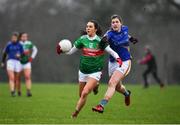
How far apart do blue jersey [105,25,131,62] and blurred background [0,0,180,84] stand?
36597 millimetres

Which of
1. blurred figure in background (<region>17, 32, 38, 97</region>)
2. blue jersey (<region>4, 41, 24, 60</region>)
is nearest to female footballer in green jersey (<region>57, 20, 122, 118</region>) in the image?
blue jersey (<region>4, 41, 24, 60</region>)

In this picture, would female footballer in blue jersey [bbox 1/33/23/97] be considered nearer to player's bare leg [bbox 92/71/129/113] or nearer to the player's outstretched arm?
player's bare leg [bbox 92/71/129/113]

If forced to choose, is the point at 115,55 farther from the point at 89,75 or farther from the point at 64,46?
the point at 64,46

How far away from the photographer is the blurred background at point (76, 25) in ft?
181

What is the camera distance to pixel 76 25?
64.0 meters

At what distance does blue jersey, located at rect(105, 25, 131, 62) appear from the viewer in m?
14.7

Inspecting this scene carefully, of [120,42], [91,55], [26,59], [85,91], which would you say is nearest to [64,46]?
[91,55]

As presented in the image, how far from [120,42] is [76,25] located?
49.4 m

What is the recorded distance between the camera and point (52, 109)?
54.0 feet

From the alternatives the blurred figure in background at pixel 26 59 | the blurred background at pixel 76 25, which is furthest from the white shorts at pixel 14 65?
the blurred background at pixel 76 25

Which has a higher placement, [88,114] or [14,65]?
[14,65]

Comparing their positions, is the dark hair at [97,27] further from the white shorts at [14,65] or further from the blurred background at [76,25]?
the blurred background at [76,25]

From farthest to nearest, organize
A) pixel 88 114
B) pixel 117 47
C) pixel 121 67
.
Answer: pixel 88 114, pixel 117 47, pixel 121 67

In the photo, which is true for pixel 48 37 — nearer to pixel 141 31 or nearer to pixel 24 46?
pixel 141 31
